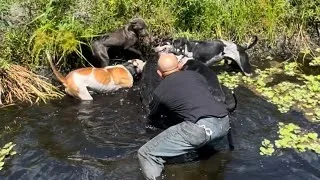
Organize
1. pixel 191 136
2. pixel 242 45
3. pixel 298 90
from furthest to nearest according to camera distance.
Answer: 1. pixel 242 45
2. pixel 298 90
3. pixel 191 136

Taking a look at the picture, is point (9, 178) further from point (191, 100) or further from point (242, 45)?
point (242, 45)

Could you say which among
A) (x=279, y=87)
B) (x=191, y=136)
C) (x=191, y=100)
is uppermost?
(x=191, y=100)

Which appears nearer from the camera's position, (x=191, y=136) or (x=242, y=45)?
(x=191, y=136)

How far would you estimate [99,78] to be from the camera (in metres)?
7.45

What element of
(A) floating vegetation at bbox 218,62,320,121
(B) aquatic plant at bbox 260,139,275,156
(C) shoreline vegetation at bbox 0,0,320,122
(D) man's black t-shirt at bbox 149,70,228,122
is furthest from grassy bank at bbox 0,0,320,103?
(B) aquatic plant at bbox 260,139,275,156

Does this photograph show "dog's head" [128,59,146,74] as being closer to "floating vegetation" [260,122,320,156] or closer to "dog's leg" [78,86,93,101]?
"dog's leg" [78,86,93,101]

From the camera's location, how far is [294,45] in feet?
29.5

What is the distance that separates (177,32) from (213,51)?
898mm

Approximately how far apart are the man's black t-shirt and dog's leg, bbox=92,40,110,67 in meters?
2.75

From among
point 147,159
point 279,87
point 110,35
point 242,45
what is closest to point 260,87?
point 279,87

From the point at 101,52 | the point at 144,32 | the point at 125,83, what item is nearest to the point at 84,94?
the point at 125,83

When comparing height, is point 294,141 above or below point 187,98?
below

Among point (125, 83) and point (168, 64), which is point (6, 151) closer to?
point (168, 64)

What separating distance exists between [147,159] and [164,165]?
0.37 meters
